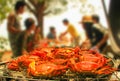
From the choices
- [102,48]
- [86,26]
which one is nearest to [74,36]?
[86,26]

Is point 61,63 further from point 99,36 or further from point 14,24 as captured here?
point 99,36

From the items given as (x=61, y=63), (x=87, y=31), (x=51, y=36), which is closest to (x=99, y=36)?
(x=87, y=31)

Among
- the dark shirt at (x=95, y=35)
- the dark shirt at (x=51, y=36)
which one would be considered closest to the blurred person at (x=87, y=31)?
the dark shirt at (x=95, y=35)

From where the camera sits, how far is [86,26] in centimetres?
1251

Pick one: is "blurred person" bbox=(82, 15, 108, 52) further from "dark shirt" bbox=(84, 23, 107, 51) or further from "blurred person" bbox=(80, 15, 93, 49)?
"blurred person" bbox=(80, 15, 93, 49)

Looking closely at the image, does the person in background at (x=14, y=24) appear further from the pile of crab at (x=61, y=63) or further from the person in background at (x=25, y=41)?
the pile of crab at (x=61, y=63)

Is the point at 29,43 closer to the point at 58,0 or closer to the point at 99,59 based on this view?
the point at 99,59

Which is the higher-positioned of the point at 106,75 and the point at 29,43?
the point at 29,43

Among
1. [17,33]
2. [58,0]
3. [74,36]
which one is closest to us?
[17,33]

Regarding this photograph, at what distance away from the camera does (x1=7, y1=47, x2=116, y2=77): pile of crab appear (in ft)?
16.5

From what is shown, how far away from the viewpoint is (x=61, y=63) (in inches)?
208

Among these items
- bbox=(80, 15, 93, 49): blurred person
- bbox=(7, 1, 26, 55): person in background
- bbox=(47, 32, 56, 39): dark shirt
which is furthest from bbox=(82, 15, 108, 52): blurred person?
bbox=(47, 32, 56, 39): dark shirt

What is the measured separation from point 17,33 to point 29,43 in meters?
0.41

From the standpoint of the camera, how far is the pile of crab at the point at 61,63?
504 centimetres
